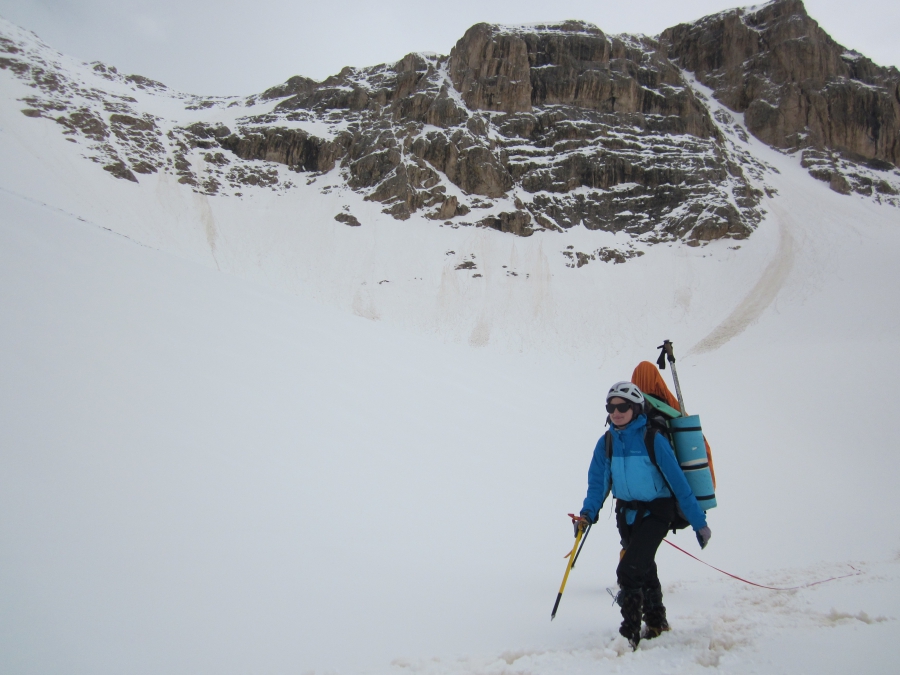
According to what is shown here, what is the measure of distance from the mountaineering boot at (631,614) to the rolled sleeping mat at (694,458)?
74 cm

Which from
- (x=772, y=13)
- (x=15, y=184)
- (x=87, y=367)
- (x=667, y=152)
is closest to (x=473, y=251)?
(x=667, y=152)

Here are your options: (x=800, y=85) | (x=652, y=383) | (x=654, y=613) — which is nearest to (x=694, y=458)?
(x=652, y=383)

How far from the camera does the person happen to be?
2.88 m

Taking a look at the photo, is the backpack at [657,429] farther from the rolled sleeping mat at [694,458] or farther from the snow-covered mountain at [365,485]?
the snow-covered mountain at [365,485]

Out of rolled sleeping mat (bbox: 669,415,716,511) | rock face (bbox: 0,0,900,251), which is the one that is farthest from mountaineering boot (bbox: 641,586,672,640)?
rock face (bbox: 0,0,900,251)

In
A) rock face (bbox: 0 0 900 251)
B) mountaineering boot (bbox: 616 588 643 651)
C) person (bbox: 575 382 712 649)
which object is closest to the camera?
mountaineering boot (bbox: 616 588 643 651)

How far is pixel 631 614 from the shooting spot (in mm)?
2822

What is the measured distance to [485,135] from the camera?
58.2 metres

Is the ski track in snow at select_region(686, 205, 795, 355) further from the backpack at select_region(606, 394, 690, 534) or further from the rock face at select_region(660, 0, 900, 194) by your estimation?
the backpack at select_region(606, 394, 690, 534)

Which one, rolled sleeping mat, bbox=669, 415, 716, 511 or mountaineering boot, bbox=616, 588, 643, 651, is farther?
rolled sleeping mat, bbox=669, 415, 716, 511

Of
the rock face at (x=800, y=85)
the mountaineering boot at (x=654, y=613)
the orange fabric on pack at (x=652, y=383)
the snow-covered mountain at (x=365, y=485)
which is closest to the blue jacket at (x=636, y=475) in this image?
the orange fabric on pack at (x=652, y=383)

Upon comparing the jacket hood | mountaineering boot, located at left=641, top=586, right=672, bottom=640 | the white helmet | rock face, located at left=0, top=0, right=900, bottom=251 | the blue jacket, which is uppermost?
rock face, located at left=0, top=0, right=900, bottom=251

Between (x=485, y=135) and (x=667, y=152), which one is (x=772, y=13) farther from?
(x=485, y=135)

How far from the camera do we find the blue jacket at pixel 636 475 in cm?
292
